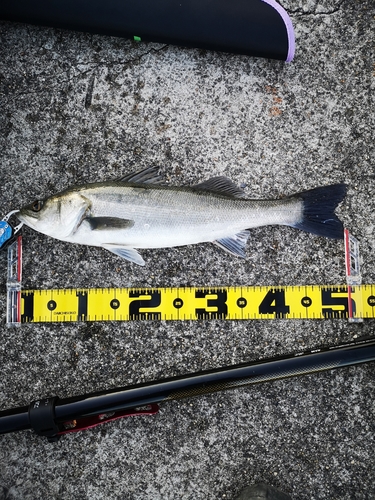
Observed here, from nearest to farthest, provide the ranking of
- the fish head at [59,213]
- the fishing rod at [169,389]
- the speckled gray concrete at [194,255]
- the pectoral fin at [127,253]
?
the fishing rod at [169,389], the fish head at [59,213], the pectoral fin at [127,253], the speckled gray concrete at [194,255]

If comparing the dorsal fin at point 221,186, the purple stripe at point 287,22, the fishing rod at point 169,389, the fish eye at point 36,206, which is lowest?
the fishing rod at point 169,389

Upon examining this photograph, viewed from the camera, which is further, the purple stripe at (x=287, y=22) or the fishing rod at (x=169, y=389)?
the purple stripe at (x=287, y=22)

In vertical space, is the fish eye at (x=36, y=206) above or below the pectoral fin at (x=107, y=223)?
above

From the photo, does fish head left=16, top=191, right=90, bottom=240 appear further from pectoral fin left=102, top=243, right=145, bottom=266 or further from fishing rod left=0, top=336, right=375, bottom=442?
fishing rod left=0, top=336, right=375, bottom=442

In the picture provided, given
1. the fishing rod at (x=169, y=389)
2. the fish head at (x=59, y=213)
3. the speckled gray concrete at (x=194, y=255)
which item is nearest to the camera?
the fishing rod at (x=169, y=389)

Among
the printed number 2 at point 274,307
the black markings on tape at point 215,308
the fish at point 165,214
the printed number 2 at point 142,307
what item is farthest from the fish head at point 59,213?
the printed number 2 at point 274,307

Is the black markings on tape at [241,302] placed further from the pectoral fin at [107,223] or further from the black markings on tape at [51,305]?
the black markings on tape at [51,305]

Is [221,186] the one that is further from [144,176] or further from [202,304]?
[202,304]
